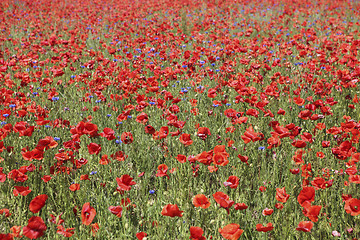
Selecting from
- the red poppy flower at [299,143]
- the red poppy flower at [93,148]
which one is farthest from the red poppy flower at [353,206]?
the red poppy flower at [93,148]

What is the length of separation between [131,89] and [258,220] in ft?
6.80

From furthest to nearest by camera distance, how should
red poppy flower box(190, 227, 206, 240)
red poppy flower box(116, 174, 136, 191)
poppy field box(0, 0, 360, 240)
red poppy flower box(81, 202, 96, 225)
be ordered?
1. poppy field box(0, 0, 360, 240)
2. red poppy flower box(116, 174, 136, 191)
3. red poppy flower box(81, 202, 96, 225)
4. red poppy flower box(190, 227, 206, 240)

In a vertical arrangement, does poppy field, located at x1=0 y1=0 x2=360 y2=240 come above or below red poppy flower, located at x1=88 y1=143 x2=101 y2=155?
below

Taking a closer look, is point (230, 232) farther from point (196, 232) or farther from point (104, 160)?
point (104, 160)

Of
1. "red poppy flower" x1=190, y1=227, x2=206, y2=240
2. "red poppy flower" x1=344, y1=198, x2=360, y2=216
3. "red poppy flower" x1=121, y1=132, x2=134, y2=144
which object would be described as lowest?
"red poppy flower" x1=121, y1=132, x2=134, y2=144

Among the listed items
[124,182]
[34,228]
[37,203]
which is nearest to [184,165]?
[124,182]

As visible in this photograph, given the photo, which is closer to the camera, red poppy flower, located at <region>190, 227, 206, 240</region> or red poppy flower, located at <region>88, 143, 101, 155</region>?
red poppy flower, located at <region>190, 227, 206, 240</region>

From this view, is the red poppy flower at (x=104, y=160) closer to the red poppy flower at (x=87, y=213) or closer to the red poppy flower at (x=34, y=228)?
the red poppy flower at (x=87, y=213)

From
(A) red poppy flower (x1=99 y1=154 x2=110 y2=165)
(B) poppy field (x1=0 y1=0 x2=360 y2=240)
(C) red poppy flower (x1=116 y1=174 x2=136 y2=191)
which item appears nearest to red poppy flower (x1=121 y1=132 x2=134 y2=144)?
(B) poppy field (x1=0 y1=0 x2=360 y2=240)

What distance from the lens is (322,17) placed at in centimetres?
902

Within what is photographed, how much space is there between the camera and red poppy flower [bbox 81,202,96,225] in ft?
4.57

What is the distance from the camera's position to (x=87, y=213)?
4.78ft

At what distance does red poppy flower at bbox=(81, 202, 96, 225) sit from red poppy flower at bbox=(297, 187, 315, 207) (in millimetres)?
994

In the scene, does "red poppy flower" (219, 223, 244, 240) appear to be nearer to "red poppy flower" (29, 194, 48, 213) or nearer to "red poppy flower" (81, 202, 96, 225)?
"red poppy flower" (81, 202, 96, 225)
